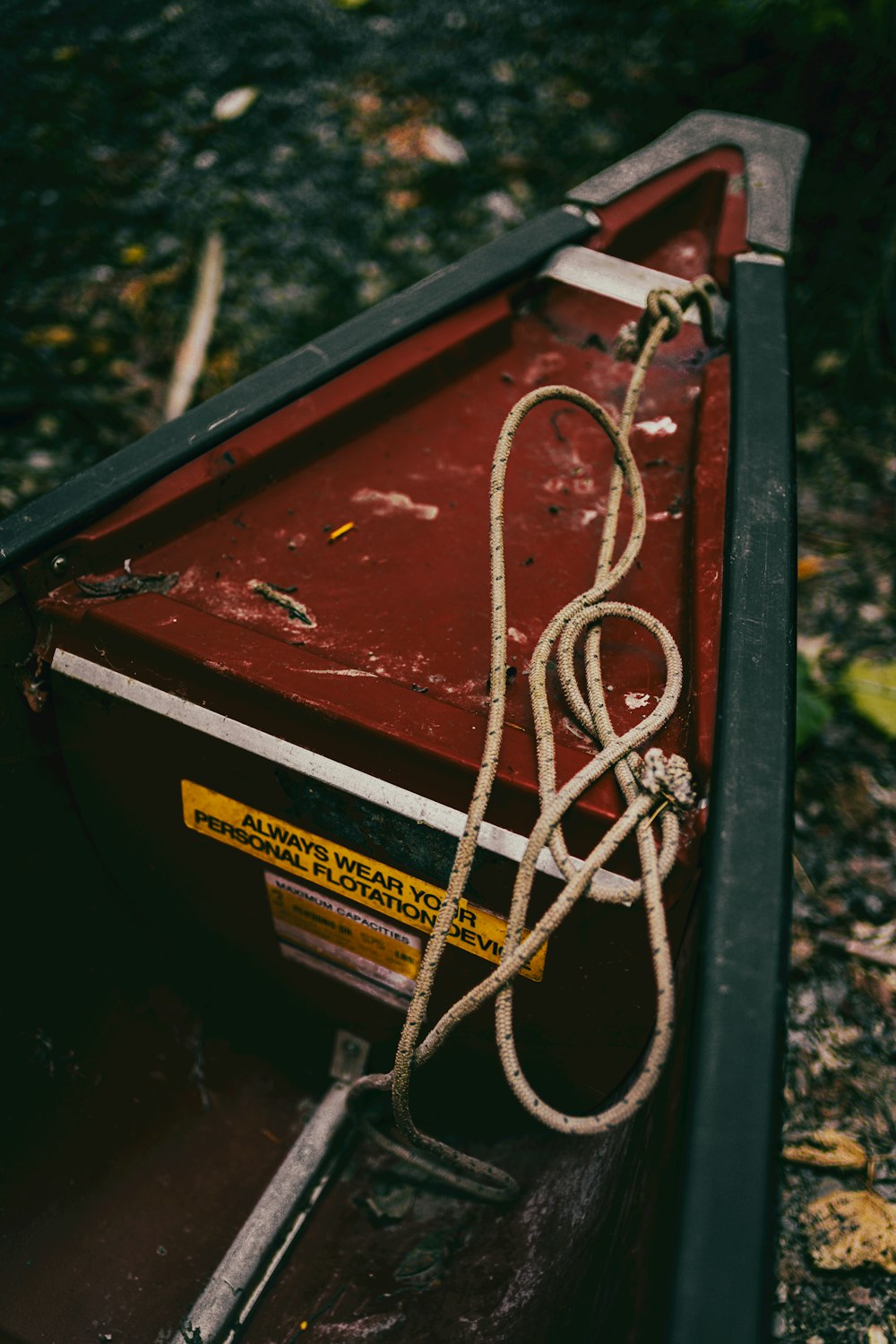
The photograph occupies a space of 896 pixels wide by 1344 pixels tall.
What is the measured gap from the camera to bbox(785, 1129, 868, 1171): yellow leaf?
1.77m

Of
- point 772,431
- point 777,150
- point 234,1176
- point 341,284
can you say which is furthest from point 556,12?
point 234,1176

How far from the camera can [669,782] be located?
105 cm

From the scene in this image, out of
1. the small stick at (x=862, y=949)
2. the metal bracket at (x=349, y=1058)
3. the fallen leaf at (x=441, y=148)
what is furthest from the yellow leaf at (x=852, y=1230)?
the fallen leaf at (x=441, y=148)

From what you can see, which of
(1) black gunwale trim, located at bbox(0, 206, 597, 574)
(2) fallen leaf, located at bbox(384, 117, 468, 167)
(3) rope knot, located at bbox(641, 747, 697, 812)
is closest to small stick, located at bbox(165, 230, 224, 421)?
(2) fallen leaf, located at bbox(384, 117, 468, 167)

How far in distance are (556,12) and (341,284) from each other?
2402mm

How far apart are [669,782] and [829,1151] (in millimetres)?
1187

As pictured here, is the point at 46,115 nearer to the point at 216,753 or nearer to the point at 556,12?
the point at 556,12

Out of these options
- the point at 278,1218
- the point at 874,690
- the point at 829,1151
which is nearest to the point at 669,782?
the point at 278,1218

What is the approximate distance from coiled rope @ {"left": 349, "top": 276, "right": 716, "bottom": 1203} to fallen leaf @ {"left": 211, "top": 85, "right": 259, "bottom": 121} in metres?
3.73

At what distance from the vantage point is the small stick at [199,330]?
3.13 m

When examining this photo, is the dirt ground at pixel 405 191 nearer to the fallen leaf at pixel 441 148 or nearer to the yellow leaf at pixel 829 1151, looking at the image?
the fallen leaf at pixel 441 148

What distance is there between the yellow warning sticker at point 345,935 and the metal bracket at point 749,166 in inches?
62.5

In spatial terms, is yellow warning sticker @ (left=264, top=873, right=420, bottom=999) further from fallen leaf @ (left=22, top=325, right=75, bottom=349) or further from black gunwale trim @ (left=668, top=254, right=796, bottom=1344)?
fallen leaf @ (left=22, top=325, right=75, bottom=349)

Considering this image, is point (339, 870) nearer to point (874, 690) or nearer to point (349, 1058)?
point (349, 1058)
